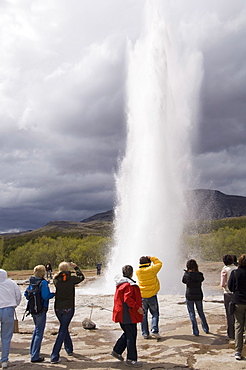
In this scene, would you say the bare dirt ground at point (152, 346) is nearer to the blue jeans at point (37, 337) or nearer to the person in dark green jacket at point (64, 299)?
the blue jeans at point (37, 337)

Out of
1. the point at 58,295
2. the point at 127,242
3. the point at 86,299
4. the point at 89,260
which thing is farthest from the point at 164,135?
the point at 89,260

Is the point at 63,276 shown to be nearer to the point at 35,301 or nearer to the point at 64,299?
the point at 64,299

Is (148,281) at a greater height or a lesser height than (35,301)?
greater

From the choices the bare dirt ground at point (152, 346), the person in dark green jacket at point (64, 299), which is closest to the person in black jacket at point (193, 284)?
the bare dirt ground at point (152, 346)

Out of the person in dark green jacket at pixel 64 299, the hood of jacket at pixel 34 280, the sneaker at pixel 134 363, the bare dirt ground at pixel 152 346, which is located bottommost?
the bare dirt ground at pixel 152 346

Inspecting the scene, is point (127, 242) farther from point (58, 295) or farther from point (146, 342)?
point (58, 295)

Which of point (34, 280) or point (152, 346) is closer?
point (34, 280)

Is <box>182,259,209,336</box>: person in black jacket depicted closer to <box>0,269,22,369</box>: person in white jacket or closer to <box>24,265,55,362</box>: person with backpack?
<box>24,265,55,362</box>: person with backpack

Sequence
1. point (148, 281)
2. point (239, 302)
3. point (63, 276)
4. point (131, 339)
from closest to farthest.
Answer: point (131, 339) → point (239, 302) → point (63, 276) → point (148, 281)

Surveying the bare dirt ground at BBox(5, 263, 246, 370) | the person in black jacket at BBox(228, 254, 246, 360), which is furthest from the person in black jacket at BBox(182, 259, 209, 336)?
the person in black jacket at BBox(228, 254, 246, 360)

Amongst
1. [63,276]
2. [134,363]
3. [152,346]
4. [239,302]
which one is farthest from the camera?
[152,346]

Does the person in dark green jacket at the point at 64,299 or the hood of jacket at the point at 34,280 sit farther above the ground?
the hood of jacket at the point at 34,280

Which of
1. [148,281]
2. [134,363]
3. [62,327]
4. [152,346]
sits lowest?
[152,346]

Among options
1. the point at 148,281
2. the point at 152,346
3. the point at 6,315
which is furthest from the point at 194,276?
the point at 6,315
